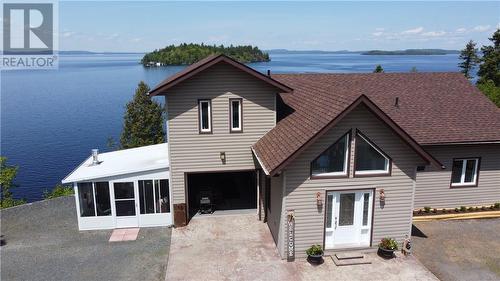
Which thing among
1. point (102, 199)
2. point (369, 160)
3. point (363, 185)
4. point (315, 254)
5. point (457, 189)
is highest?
point (369, 160)

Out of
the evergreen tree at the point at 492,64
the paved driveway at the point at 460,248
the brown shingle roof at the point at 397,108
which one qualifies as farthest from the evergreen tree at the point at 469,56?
the paved driveway at the point at 460,248

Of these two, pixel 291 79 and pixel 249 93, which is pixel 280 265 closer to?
pixel 249 93

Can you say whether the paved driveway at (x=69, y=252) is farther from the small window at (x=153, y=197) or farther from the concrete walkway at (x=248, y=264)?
the small window at (x=153, y=197)

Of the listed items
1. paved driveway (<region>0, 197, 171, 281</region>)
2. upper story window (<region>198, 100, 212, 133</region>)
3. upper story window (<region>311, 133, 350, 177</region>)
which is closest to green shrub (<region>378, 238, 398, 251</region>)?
upper story window (<region>311, 133, 350, 177</region>)

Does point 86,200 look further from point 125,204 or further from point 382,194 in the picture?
point 382,194

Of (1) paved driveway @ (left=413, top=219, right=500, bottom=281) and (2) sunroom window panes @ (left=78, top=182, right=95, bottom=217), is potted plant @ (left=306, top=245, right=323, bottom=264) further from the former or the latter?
(2) sunroom window panes @ (left=78, top=182, right=95, bottom=217)

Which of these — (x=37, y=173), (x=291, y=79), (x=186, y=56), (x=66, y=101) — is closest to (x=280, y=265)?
(x=291, y=79)

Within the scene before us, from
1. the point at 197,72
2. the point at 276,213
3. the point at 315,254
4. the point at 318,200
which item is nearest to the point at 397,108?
the point at 318,200
